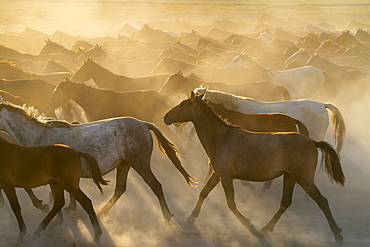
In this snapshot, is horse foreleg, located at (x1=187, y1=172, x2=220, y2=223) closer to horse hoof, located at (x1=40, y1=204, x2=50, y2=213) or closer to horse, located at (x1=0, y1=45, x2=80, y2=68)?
horse hoof, located at (x1=40, y1=204, x2=50, y2=213)

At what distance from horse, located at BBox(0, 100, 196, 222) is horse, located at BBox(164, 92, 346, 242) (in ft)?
2.12

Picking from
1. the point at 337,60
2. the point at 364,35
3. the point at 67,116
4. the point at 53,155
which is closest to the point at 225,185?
the point at 53,155

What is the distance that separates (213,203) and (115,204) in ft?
5.21

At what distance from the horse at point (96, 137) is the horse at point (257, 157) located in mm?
646

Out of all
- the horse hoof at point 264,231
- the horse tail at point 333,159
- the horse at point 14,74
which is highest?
the horse at point 14,74

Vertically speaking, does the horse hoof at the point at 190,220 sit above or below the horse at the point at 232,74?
below

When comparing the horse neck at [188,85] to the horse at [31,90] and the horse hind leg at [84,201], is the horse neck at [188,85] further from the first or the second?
the horse hind leg at [84,201]

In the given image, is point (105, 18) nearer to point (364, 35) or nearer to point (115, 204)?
point (364, 35)

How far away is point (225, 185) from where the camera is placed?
4617 millimetres

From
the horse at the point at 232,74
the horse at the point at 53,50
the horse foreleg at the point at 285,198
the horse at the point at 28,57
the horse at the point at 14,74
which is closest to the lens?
the horse foreleg at the point at 285,198

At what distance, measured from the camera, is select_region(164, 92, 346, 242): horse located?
432 cm

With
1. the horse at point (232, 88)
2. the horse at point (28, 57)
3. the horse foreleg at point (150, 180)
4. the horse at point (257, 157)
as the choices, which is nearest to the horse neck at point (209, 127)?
the horse at point (257, 157)

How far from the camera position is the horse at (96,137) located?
15.6ft

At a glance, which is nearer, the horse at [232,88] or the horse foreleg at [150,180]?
the horse foreleg at [150,180]
